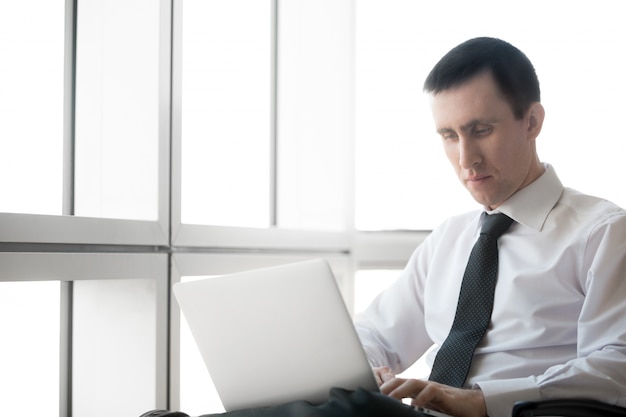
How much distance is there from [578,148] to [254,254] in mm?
1545

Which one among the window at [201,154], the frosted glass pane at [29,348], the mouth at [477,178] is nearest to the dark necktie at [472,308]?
the mouth at [477,178]

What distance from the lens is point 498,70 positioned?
1.71m

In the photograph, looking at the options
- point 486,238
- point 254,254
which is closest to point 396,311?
point 486,238

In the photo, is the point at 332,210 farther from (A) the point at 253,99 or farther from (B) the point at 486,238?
(B) the point at 486,238

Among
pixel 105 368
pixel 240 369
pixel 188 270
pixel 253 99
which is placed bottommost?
pixel 105 368

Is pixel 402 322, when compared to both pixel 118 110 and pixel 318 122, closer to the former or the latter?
pixel 118 110

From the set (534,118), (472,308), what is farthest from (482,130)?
(472,308)

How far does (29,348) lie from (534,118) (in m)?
1.35

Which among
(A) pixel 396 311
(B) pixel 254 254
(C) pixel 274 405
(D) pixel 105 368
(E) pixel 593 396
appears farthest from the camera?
(B) pixel 254 254

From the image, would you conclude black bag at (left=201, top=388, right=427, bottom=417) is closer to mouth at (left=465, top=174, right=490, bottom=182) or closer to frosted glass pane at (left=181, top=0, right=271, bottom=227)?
mouth at (left=465, top=174, right=490, bottom=182)

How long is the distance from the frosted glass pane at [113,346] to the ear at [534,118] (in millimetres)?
1010

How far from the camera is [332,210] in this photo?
9.11 feet

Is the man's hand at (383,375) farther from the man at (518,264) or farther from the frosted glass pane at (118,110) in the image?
the frosted glass pane at (118,110)

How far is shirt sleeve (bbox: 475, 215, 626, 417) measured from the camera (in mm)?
1453
